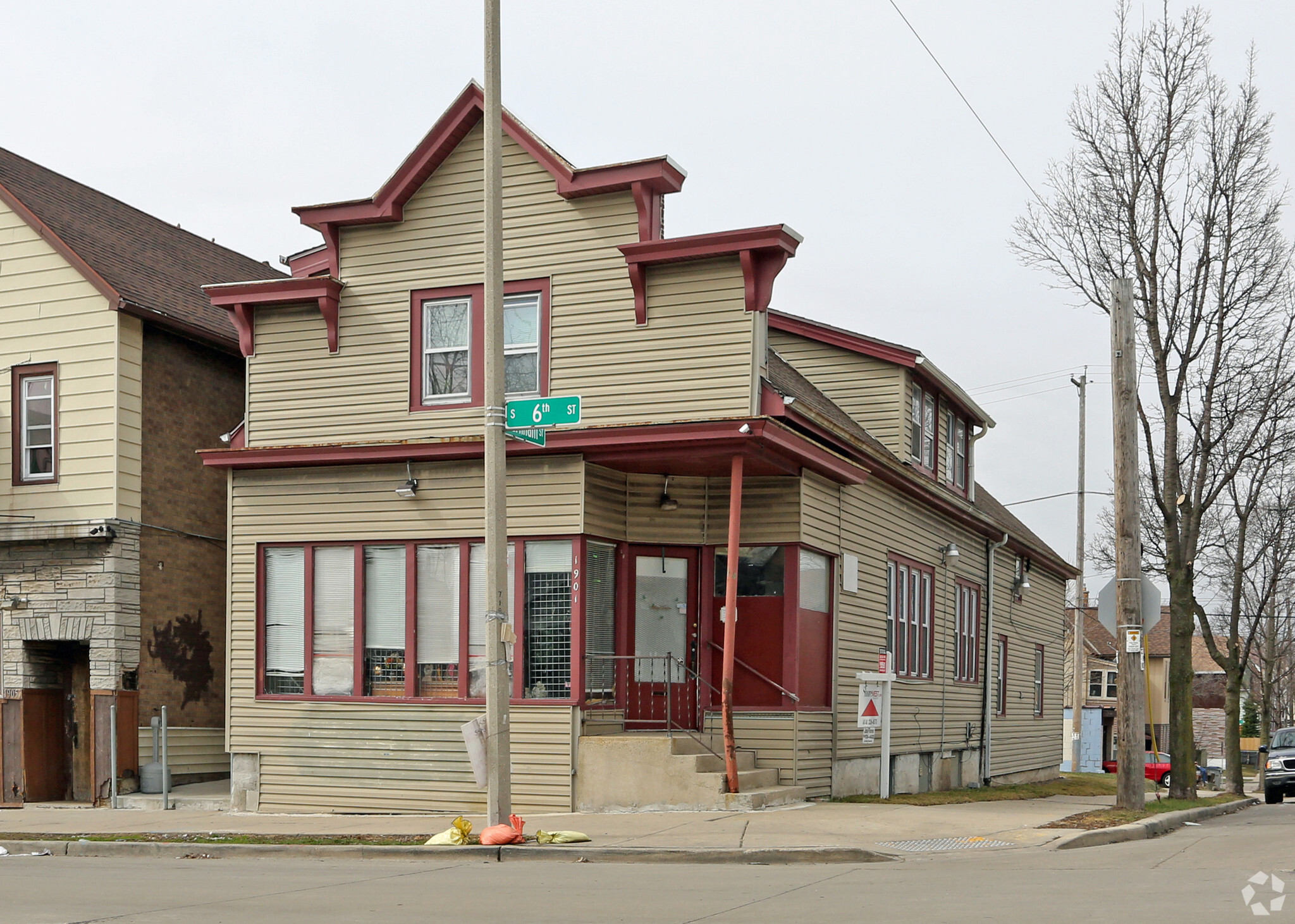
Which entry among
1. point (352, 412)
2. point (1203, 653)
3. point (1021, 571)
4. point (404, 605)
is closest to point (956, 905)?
point (404, 605)

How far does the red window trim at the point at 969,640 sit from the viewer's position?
26.2 meters

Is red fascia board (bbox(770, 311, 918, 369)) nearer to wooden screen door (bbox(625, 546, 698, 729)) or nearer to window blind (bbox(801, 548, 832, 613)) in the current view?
window blind (bbox(801, 548, 832, 613))

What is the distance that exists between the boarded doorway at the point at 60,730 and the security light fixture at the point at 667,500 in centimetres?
947

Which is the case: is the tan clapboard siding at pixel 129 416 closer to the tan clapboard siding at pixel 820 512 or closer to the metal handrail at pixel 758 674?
the metal handrail at pixel 758 674

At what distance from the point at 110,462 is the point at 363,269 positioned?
4.92 metres

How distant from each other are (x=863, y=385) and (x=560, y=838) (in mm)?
11686

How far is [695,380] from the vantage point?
680 inches

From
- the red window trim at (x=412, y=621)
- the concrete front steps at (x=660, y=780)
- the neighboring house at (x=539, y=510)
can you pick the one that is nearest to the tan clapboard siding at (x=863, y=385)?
the neighboring house at (x=539, y=510)

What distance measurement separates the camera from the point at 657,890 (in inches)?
429

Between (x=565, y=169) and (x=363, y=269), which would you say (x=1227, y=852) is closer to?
(x=565, y=169)

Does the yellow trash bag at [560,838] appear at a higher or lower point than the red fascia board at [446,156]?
lower

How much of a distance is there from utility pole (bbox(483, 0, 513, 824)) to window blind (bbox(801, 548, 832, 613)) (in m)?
5.85

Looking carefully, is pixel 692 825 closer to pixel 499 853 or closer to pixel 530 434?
pixel 499 853

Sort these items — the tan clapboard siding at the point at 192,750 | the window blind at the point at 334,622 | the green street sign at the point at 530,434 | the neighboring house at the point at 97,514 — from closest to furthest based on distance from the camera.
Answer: the green street sign at the point at 530,434 → the window blind at the point at 334,622 → the neighboring house at the point at 97,514 → the tan clapboard siding at the point at 192,750
